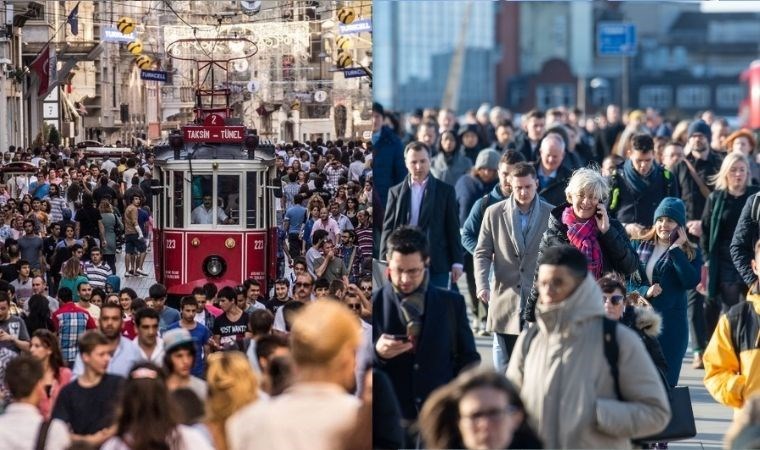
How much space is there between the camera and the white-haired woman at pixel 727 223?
11.5 meters

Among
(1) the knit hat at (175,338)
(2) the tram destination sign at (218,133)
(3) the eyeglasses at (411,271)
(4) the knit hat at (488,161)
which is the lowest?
(1) the knit hat at (175,338)

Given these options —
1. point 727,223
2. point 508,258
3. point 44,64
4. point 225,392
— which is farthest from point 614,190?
point 225,392

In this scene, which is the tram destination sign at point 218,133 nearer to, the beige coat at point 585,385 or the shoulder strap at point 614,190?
the beige coat at point 585,385

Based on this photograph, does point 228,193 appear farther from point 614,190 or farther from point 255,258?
point 614,190

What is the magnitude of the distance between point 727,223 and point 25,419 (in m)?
5.74

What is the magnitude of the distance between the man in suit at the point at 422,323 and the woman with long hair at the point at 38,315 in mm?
1476

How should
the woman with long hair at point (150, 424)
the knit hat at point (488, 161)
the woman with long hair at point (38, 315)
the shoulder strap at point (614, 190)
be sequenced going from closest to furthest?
the woman with long hair at point (150, 424) < the woman with long hair at point (38, 315) < the shoulder strap at point (614, 190) < the knit hat at point (488, 161)

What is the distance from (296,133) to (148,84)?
0.68 meters

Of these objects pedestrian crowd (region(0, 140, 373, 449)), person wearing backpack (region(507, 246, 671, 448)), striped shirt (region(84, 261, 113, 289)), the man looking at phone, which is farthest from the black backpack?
the man looking at phone

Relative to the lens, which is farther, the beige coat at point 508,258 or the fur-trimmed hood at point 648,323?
the beige coat at point 508,258

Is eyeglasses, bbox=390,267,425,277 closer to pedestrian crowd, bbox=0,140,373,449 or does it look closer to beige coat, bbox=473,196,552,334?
pedestrian crowd, bbox=0,140,373,449

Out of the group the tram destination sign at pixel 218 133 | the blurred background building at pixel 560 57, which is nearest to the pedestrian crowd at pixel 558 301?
the tram destination sign at pixel 218 133

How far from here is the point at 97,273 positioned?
8.15m

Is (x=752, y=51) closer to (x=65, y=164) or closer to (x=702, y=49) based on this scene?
(x=702, y=49)
